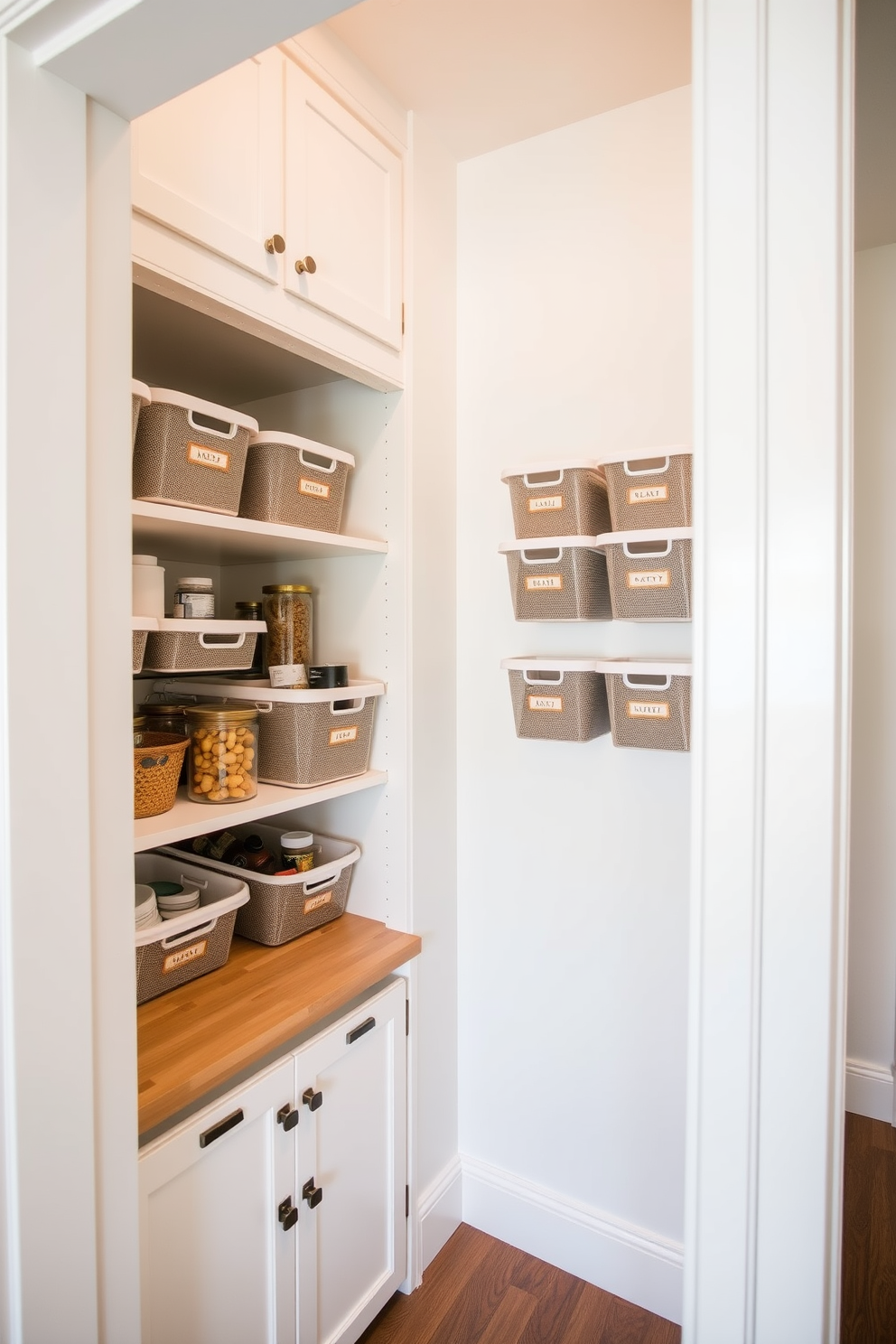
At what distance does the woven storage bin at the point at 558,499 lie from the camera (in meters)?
1.55

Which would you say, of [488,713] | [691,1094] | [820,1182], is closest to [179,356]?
[488,713]

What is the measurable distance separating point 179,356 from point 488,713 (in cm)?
105

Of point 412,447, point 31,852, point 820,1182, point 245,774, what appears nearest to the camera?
point 820,1182

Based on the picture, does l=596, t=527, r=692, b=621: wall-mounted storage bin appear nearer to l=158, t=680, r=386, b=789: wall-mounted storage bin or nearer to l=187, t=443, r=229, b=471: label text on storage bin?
l=158, t=680, r=386, b=789: wall-mounted storage bin

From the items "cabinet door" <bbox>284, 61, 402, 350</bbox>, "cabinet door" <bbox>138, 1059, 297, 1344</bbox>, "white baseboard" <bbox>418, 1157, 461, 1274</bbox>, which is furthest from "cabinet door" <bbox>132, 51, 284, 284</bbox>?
"white baseboard" <bbox>418, 1157, 461, 1274</bbox>

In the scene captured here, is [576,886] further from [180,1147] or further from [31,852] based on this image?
[31,852]

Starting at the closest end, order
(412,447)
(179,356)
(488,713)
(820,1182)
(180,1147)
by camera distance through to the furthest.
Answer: (820,1182)
(180,1147)
(179,356)
(412,447)
(488,713)

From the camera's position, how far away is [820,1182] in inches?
27.1

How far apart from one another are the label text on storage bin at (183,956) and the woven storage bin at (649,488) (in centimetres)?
113

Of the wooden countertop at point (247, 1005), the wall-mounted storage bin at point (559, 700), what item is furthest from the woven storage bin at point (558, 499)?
the wooden countertop at point (247, 1005)

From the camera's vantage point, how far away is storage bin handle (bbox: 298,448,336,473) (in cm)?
151

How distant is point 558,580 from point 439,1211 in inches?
60.6

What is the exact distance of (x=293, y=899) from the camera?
1596 mm

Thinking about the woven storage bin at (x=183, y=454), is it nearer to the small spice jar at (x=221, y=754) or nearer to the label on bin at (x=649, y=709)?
the small spice jar at (x=221, y=754)
